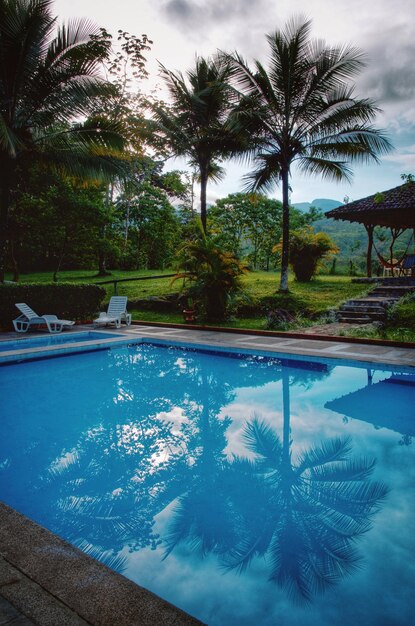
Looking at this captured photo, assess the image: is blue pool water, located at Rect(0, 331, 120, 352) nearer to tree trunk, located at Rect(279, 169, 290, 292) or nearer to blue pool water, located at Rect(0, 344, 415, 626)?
blue pool water, located at Rect(0, 344, 415, 626)

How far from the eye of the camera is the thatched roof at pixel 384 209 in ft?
54.6

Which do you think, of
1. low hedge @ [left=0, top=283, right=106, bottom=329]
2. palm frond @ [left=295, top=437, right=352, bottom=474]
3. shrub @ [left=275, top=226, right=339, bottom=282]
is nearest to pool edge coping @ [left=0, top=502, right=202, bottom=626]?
palm frond @ [left=295, top=437, right=352, bottom=474]

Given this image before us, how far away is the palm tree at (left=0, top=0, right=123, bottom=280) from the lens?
10.7 meters

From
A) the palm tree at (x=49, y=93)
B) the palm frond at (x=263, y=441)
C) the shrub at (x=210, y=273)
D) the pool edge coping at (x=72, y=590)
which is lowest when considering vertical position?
the palm frond at (x=263, y=441)

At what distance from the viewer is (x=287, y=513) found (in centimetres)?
349

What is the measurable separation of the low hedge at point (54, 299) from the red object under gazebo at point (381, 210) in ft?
33.8

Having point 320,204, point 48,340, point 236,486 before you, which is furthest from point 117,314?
point 320,204

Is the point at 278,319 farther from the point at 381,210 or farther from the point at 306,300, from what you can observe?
the point at 381,210

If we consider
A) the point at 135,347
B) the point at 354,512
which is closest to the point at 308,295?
the point at 135,347

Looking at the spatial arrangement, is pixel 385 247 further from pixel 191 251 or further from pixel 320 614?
pixel 320 614

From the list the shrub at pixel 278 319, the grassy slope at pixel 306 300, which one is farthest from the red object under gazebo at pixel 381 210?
the shrub at pixel 278 319

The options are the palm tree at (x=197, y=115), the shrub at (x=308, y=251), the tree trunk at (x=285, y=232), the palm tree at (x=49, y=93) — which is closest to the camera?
the palm tree at (x=49, y=93)

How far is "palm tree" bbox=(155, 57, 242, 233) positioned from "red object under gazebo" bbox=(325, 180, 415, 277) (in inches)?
221

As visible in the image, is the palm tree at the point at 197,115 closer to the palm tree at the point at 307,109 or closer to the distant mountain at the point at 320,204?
the palm tree at the point at 307,109
